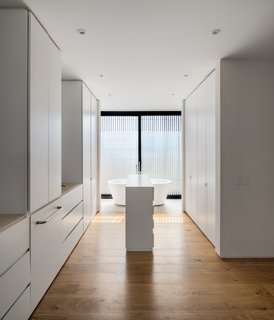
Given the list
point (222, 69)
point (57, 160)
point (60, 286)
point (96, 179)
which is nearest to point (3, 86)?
point (57, 160)

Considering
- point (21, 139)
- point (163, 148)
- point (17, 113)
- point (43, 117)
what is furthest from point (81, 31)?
point (163, 148)

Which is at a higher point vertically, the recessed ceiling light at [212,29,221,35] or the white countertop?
the recessed ceiling light at [212,29,221,35]

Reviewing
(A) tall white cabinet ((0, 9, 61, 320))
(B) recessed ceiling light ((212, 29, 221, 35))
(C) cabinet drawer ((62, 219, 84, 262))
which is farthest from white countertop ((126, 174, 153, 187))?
(B) recessed ceiling light ((212, 29, 221, 35))

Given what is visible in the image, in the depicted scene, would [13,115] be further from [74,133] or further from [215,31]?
[74,133]

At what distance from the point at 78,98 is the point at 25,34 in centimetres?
222

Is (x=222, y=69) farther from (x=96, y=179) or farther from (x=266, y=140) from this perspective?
(x=96, y=179)

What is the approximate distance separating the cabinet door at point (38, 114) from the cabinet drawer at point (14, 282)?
0.43 metres

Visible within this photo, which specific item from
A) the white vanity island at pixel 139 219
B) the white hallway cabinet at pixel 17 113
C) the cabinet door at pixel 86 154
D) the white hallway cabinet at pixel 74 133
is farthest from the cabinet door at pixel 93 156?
the white hallway cabinet at pixel 17 113

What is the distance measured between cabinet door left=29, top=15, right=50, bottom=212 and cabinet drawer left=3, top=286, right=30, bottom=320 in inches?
25.8

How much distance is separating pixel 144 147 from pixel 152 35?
511 cm

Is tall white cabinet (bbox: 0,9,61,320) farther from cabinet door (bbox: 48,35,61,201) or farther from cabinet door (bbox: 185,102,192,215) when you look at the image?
cabinet door (bbox: 185,102,192,215)

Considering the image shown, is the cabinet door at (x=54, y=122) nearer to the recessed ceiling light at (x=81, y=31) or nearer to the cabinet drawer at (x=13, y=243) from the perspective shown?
the recessed ceiling light at (x=81, y=31)

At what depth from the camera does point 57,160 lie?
9.58 feet

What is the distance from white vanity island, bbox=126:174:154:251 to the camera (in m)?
3.66
